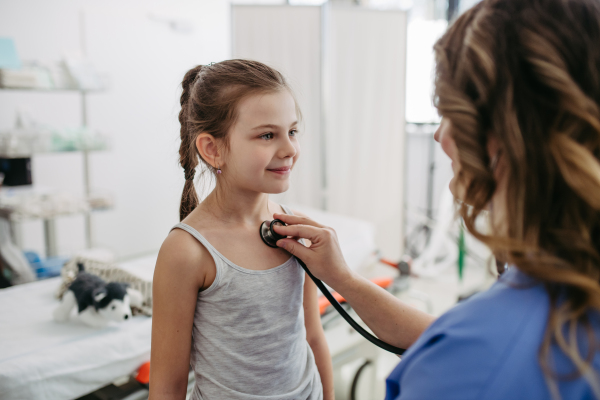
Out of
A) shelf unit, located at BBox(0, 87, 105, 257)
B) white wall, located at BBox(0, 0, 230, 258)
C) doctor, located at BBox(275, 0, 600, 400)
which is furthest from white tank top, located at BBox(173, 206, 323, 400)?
white wall, located at BBox(0, 0, 230, 258)

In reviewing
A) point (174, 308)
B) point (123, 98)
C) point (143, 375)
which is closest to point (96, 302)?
point (143, 375)

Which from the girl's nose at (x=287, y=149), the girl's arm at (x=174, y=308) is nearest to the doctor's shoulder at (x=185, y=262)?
the girl's arm at (x=174, y=308)

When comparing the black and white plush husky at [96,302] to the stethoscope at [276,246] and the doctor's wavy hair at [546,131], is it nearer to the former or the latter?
the stethoscope at [276,246]

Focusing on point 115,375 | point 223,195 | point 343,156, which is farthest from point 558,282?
point 343,156

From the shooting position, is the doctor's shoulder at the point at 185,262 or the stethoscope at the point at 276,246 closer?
the doctor's shoulder at the point at 185,262

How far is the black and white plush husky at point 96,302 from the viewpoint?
1.37 metres

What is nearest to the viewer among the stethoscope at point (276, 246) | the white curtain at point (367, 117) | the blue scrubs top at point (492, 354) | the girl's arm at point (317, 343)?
the blue scrubs top at point (492, 354)

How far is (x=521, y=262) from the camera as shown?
0.52 meters

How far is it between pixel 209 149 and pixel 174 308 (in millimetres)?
327

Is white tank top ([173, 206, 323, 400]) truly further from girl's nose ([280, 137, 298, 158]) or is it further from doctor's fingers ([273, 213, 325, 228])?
girl's nose ([280, 137, 298, 158])

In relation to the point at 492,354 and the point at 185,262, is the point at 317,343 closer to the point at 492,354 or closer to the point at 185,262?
the point at 185,262

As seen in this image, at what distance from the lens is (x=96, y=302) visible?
4.49 ft

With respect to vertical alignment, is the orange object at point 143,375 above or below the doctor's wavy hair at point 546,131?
below

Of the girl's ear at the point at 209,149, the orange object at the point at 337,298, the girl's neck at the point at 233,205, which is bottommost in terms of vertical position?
the orange object at the point at 337,298
